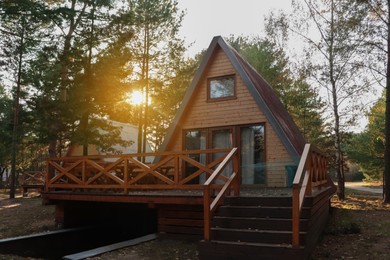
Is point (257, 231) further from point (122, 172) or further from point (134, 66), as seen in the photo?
point (134, 66)

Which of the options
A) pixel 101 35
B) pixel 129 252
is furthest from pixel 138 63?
pixel 129 252

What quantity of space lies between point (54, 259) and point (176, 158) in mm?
4402

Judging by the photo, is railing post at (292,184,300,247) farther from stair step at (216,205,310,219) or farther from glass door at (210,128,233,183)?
glass door at (210,128,233,183)

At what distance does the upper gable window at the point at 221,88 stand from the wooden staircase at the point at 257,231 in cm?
662

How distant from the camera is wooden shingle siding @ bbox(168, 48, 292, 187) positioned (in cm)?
1255

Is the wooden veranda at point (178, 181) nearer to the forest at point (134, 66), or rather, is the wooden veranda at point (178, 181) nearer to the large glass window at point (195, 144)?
the large glass window at point (195, 144)

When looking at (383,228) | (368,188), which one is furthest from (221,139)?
(368,188)

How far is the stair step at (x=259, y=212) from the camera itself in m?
6.96

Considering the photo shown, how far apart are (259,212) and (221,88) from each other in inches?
294

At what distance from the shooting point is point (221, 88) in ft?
45.8

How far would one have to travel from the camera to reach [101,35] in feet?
61.5

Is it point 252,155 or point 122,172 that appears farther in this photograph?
point 252,155

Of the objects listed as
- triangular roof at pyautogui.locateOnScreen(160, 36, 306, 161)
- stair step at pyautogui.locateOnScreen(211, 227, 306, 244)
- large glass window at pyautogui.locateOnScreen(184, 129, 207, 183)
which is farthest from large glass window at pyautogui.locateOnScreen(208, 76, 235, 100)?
stair step at pyautogui.locateOnScreen(211, 227, 306, 244)

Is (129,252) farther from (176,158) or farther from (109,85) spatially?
(109,85)
